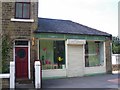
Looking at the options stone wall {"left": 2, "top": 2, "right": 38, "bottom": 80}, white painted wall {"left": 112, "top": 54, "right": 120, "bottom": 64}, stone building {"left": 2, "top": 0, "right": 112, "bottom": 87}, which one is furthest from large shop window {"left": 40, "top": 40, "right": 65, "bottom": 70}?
white painted wall {"left": 112, "top": 54, "right": 120, "bottom": 64}

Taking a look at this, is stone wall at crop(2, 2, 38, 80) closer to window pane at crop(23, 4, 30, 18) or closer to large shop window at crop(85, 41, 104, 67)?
window pane at crop(23, 4, 30, 18)

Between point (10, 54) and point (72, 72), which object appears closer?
point (10, 54)

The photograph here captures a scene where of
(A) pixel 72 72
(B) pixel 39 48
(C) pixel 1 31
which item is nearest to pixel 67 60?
(A) pixel 72 72

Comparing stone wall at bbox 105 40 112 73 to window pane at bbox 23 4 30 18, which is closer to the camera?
window pane at bbox 23 4 30 18

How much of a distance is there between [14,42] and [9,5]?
2469 mm

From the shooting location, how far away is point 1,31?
15727 millimetres

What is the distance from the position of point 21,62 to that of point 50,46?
3.13 meters

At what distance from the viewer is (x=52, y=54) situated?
18.8 m

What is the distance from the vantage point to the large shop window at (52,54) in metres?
18.4

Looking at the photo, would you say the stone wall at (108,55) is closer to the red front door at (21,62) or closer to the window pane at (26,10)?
the red front door at (21,62)

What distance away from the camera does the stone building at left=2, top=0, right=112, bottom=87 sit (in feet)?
53.2

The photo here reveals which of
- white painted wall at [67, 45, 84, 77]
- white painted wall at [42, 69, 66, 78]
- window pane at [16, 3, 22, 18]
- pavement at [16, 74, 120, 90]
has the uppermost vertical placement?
window pane at [16, 3, 22, 18]

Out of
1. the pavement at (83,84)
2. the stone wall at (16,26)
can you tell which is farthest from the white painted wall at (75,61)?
the stone wall at (16,26)

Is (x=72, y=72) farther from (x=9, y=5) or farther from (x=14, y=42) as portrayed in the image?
(x=9, y=5)
